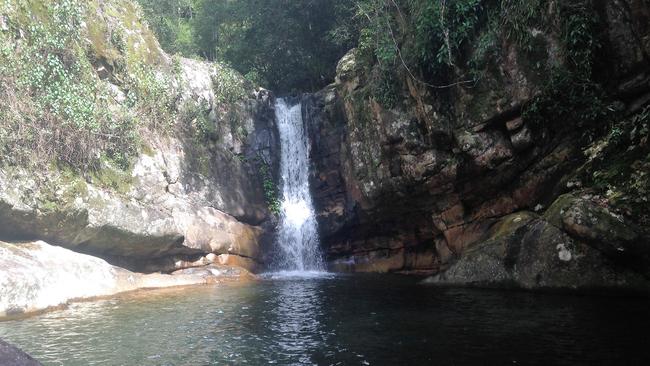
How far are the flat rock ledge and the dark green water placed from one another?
68 centimetres

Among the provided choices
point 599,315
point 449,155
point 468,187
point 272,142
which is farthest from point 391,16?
point 599,315

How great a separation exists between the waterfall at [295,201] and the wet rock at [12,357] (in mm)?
14587

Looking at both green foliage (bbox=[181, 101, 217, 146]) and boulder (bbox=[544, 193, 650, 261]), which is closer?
boulder (bbox=[544, 193, 650, 261])

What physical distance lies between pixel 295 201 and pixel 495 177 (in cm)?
904

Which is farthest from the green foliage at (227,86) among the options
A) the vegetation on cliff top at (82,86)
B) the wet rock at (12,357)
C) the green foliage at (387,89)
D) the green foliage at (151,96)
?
the wet rock at (12,357)

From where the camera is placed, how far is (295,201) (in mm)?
19578

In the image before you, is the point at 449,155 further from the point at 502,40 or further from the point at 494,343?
the point at 494,343

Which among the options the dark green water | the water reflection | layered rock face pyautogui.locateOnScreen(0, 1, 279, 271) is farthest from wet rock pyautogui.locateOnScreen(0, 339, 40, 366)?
layered rock face pyautogui.locateOnScreen(0, 1, 279, 271)

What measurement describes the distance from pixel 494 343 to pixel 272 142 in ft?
51.0

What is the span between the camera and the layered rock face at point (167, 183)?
1183 centimetres

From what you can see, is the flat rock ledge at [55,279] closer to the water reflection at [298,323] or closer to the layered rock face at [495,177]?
the water reflection at [298,323]

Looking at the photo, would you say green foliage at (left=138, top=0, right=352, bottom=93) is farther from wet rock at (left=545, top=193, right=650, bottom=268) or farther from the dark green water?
the dark green water

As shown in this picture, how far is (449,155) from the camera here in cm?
1348

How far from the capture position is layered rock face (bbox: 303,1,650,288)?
9.55 meters
